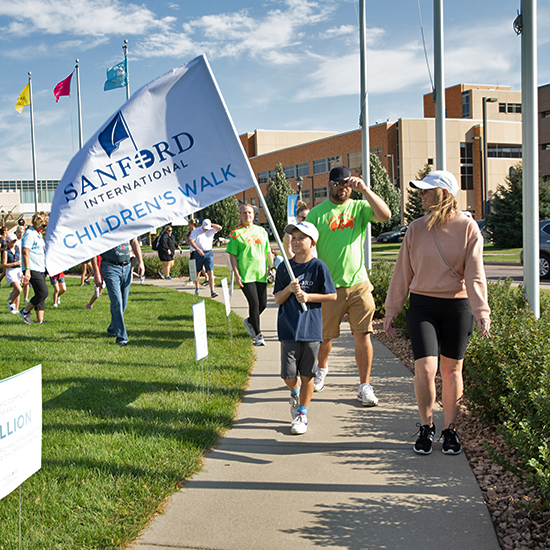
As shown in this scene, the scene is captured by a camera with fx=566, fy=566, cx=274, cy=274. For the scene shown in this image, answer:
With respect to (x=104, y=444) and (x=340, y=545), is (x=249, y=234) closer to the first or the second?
(x=104, y=444)

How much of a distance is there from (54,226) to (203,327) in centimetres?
160

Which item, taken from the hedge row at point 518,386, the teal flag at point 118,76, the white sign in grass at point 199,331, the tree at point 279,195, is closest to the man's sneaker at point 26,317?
the white sign in grass at point 199,331

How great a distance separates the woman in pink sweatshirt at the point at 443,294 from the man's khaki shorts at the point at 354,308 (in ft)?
3.32

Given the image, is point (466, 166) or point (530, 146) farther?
point (466, 166)

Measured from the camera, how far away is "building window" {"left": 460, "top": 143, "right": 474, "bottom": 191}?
6631 cm

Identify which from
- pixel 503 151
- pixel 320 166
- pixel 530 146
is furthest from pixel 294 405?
pixel 320 166

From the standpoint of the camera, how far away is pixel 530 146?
6.09 metres

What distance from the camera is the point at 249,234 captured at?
25.7 feet

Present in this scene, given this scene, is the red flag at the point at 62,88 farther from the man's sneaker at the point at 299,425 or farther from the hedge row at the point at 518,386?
the man's sneaker at the point at 299,425

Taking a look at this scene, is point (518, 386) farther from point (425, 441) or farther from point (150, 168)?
point (150, 168)

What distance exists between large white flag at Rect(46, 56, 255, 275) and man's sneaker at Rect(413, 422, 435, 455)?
7.18ft

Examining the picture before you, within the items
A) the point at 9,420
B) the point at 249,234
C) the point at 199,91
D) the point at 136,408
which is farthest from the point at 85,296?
the point at 9,420

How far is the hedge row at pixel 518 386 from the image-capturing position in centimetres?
293

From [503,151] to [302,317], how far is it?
70.3m
